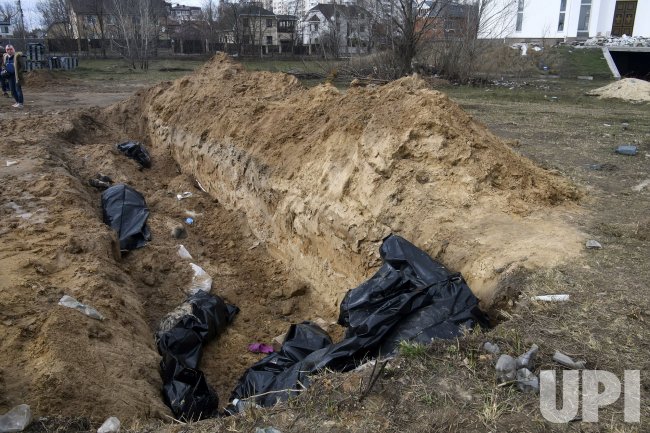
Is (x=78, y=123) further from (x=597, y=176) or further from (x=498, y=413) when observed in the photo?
(x=498, y=413)

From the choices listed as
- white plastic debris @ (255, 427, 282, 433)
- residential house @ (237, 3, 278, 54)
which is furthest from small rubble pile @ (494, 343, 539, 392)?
residential house @ (237, 3, 278, 54)

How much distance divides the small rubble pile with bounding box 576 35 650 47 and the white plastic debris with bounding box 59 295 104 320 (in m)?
32.1

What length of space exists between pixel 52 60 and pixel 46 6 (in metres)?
27.8

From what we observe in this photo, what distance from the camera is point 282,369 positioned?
4.61m

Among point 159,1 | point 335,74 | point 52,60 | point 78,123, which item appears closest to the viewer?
point 78,123

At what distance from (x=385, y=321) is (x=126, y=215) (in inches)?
208

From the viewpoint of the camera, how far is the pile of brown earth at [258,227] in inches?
170

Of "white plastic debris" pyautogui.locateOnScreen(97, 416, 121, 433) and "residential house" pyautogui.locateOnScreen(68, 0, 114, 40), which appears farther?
"residential house" pyautogui.locateOnScreen(68, 0, 114, 40)

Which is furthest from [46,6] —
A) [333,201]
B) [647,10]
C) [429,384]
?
[429,384]

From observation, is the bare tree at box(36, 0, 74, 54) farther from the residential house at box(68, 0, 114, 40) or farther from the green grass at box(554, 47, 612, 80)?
the green grass at box(554, 47, 612, 80)

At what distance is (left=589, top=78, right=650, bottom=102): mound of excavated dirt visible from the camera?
1678cm

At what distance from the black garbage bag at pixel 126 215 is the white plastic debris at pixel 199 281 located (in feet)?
3.38

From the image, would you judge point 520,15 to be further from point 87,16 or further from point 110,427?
point 110,427

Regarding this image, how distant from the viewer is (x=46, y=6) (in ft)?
165
